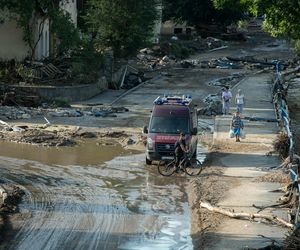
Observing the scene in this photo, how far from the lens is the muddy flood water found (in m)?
18.1

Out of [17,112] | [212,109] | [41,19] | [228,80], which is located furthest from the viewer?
[228,80]

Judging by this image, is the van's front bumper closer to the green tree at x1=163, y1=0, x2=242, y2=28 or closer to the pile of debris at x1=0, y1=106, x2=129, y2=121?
the pile of debris at x1=0, y1=106, x2=129, y2=121

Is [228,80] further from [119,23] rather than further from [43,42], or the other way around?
[43,42]

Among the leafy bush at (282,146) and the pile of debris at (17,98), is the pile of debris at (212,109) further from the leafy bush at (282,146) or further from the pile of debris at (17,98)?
the leafy bush at (282,146)

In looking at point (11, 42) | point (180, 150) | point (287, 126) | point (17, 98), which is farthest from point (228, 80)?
point (180, 150)

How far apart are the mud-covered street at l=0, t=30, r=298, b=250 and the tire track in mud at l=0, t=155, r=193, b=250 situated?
0.08 ft

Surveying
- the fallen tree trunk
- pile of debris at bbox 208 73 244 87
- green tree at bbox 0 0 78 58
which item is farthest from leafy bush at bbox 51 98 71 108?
the fallen tree trunk

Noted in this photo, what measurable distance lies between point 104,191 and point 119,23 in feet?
107

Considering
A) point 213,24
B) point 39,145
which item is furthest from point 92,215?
point 213,24

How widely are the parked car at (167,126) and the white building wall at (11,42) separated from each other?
22899 millimetres

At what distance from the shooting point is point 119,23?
54938mm

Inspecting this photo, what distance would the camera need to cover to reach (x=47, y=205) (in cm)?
2147

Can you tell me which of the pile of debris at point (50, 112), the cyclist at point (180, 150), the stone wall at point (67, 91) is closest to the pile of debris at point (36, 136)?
the pile of debris at point (50, 112)

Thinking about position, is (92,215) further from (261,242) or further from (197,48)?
(197,48)
